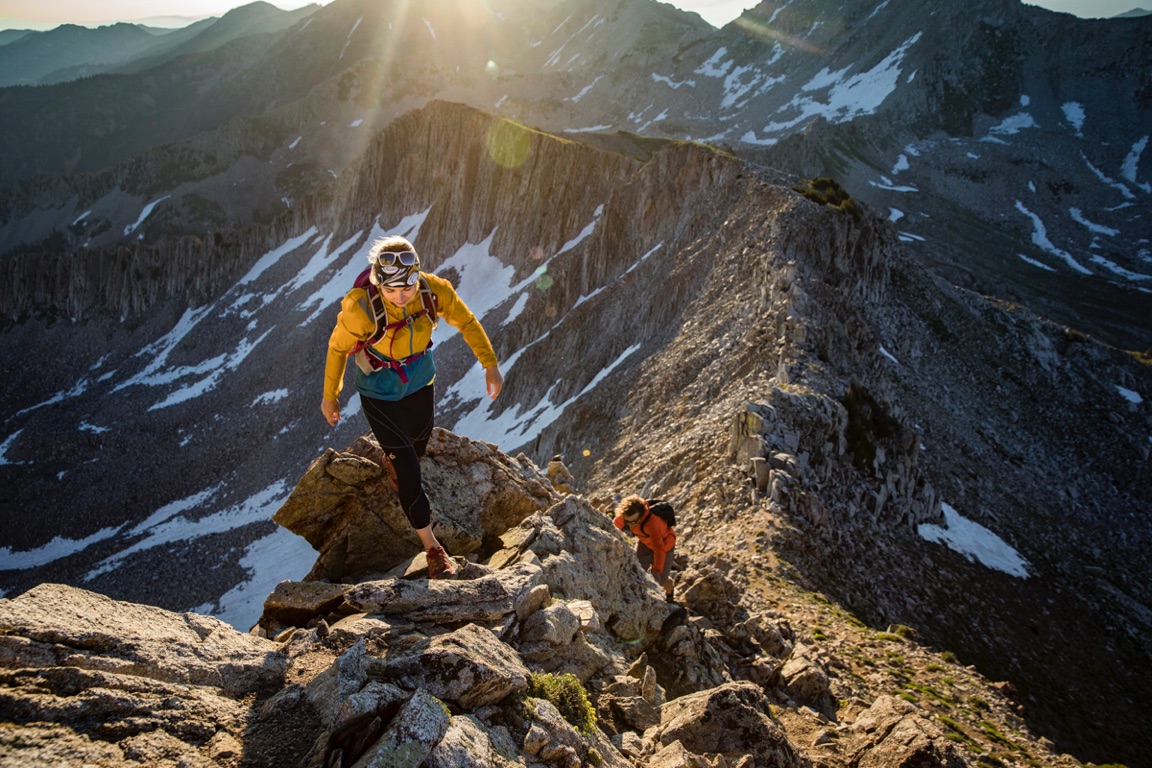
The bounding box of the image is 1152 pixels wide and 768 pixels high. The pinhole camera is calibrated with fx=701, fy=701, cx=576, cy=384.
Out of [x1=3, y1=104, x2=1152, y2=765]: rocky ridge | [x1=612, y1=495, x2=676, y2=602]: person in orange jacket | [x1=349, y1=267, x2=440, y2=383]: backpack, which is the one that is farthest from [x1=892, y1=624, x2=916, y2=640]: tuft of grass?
[x1=349, y1=267, x2=440, y2=383]: backpack

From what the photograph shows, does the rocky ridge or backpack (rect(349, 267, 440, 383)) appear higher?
backpack (rect(349, 267, 440, 383))

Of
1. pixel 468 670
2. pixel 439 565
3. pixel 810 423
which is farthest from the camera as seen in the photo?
pixel 810 423

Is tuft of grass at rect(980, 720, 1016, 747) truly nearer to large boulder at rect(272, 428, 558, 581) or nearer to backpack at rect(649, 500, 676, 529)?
backpack at rect(649, 500, 676, 529)

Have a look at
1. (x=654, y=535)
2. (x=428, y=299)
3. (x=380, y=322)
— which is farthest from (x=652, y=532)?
(x=380, y=322)

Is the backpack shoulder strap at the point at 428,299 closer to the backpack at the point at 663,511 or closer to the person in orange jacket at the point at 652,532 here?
the person in orange jacket at the point at 652,532

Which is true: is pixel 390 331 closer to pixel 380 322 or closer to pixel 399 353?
pixel 380 322

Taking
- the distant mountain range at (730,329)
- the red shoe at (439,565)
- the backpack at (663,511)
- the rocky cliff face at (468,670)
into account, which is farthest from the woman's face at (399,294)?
the distant mountain range at (730,329)

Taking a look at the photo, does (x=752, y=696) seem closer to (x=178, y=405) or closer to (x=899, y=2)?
(x=178, y=405)

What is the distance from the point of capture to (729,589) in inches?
460

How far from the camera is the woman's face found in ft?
23.5

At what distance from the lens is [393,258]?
7.04 m

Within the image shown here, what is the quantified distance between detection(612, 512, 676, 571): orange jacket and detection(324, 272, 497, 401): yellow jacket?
15.3 ft

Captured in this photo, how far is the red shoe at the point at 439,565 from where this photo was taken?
7.64 m

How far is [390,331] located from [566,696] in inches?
158
